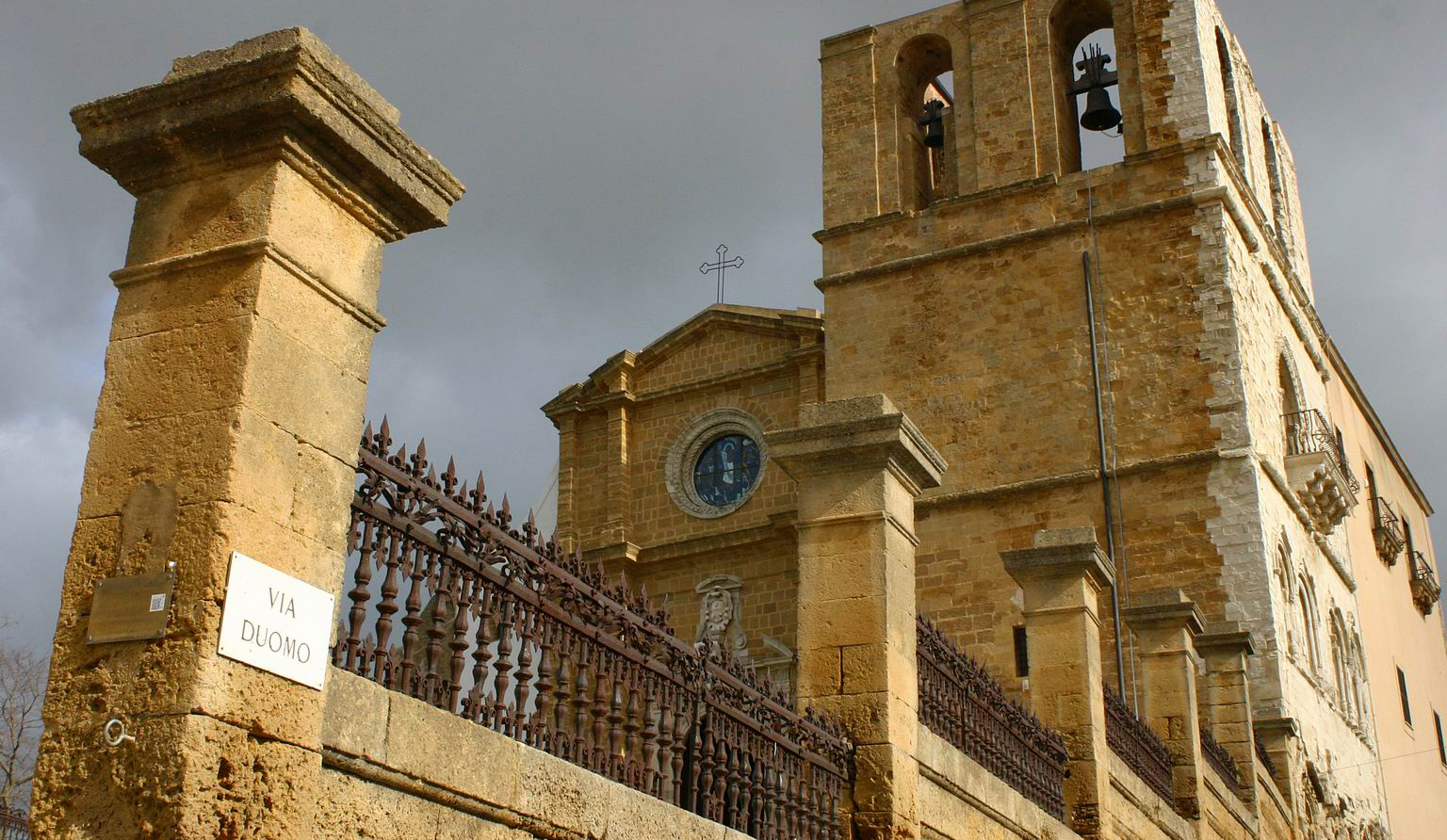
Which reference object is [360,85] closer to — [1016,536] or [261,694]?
[261,694]

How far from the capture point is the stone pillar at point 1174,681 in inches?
508

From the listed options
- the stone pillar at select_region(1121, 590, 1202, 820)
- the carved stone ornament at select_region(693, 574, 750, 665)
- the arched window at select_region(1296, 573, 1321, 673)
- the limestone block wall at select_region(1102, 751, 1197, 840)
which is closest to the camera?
the limestone block wall at select_region(1102, 751, 1197, 840)

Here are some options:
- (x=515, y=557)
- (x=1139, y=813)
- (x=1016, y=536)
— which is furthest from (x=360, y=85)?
(x=1016, y=536)

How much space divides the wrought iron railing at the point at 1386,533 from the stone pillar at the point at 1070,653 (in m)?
17.0

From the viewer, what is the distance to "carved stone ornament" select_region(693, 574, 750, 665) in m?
21.0

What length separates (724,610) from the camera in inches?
839

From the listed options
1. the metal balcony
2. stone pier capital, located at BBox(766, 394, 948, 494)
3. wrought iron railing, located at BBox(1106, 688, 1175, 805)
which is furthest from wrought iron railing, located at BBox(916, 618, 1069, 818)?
the metal balcony

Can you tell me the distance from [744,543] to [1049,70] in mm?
7690

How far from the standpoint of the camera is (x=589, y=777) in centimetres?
500

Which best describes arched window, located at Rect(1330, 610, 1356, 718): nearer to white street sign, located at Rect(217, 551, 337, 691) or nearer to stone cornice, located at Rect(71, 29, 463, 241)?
stone cornice, located at Rect(71, 29, 463, 241)

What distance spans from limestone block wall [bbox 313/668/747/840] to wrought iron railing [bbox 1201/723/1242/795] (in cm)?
1066

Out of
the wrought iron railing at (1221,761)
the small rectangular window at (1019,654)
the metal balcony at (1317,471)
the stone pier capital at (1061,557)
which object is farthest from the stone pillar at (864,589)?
the metal balcony at (1317,471)

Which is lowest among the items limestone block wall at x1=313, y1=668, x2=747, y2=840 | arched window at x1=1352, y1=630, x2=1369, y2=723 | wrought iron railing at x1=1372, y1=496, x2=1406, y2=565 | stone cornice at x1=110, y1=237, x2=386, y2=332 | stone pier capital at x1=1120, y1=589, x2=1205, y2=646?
limestone block wall at x1=313, y1=668, x2=747, y2=840

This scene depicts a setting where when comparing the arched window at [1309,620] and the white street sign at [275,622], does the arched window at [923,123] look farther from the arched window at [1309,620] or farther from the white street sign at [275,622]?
the white street sign at [275,622]
